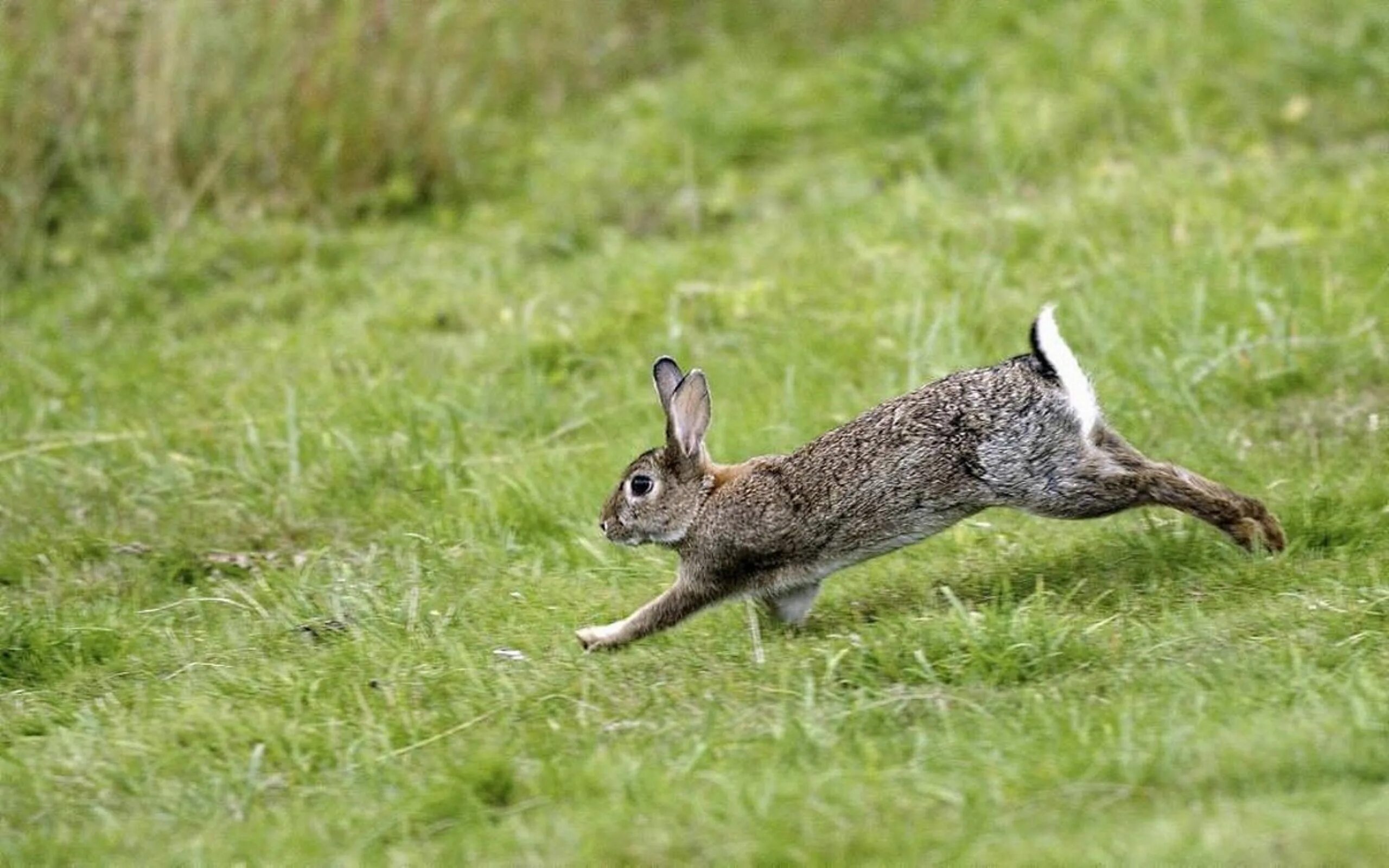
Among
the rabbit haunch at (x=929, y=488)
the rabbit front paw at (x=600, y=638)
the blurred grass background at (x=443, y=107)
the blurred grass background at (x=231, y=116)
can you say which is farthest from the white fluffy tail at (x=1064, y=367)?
the blurred grass background at (x=231, y=116)

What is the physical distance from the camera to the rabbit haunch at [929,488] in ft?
17.1

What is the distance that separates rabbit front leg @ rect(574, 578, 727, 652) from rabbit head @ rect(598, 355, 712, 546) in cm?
24

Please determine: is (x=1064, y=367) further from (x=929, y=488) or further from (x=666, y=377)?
(x=666, y=377)

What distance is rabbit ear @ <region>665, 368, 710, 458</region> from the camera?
18.4ft

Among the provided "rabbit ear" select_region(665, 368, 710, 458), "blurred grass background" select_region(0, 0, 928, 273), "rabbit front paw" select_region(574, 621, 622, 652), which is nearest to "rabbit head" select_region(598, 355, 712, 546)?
"rabbit ear" select_region(665, 368, 710, 458)

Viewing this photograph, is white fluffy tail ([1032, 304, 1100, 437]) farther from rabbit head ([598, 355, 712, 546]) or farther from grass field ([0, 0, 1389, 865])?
rabbit head ([598, 355, 712, 546])

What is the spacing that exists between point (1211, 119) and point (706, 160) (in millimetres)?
2395

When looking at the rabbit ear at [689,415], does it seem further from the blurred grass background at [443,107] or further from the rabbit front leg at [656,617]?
the blurred grass background at [443,107]

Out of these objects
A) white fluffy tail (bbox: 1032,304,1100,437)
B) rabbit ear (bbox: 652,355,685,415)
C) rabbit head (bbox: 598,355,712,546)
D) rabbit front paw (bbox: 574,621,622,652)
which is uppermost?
white fluffy tail (bbox: 1032,304,1100,437)

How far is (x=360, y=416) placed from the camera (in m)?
7.08

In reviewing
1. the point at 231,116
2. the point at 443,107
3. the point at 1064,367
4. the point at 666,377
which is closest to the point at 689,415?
the point at 666,377

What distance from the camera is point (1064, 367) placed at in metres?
5.24

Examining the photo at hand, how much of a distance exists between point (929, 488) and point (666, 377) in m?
0.92

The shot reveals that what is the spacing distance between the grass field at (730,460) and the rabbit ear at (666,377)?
575 millimetres
